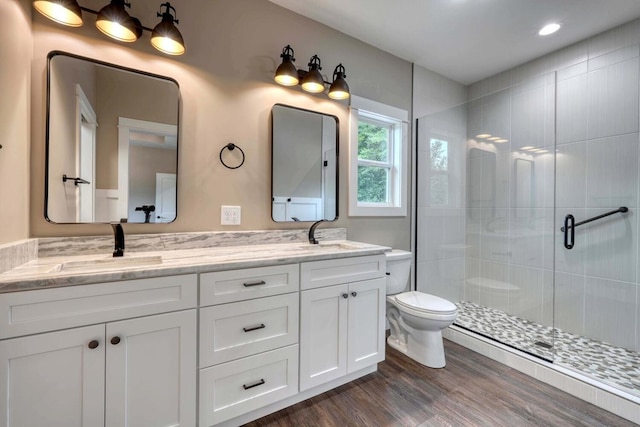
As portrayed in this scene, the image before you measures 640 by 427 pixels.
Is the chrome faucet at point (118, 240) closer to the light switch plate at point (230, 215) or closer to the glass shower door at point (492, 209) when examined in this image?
the light switch plate at point (230, 215)

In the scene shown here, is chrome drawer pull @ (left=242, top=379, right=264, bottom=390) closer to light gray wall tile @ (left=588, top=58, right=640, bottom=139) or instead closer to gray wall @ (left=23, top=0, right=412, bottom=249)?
gray wall @ (left=23, top=0, right=412, bottom=249)

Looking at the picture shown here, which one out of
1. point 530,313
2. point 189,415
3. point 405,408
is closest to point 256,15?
point 189,415

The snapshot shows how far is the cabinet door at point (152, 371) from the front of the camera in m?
1.13

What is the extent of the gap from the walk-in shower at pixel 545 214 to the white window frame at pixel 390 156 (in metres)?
0.24

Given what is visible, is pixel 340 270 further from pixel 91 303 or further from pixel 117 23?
pixel 117 23

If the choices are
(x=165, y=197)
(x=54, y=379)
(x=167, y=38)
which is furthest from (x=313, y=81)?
(x=54, y=379)

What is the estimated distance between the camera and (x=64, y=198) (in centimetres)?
145

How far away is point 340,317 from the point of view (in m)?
1.73

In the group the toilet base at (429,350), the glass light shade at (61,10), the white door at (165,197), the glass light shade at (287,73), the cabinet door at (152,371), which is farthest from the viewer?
the toilet base at (429,350)

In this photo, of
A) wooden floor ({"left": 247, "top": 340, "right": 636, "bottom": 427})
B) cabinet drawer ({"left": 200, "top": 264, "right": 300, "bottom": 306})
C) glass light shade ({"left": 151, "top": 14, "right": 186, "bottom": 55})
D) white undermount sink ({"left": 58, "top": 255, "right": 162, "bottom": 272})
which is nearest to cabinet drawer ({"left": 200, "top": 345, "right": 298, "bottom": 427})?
wooden floor ({"left": 247, "top": 340, "right": 636, "bottom": 427})

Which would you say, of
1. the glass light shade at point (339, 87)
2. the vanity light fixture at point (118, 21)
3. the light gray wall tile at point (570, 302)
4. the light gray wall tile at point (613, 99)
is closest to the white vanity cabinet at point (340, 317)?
the glass light shade at point (339, 87)

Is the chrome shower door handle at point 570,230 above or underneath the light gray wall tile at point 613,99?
A: underneath

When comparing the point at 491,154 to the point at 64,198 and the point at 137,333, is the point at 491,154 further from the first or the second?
the point at 64,198

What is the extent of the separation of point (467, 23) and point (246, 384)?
2.99 metres
